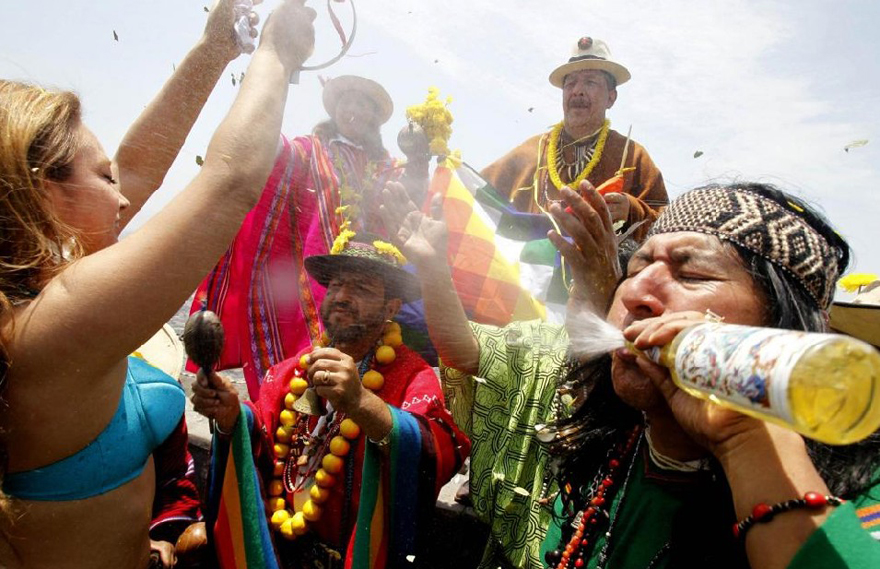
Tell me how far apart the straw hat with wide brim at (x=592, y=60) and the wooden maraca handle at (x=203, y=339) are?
3.25 m

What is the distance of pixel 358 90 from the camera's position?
505 centimetres

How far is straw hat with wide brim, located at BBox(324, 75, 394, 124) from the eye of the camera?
5.05m

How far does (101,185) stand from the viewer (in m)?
1.58

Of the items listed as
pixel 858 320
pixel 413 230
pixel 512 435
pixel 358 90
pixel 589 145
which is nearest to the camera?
pixel 858 320

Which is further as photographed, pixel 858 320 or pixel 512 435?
pixel 512 435

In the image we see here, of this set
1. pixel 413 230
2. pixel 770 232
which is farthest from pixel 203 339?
pixel 770 232

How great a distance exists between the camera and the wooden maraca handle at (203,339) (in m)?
2.56

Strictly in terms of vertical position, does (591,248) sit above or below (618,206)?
below

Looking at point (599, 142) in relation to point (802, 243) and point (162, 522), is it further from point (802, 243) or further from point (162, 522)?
point (162, 522)

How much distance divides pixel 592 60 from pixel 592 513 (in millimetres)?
3542

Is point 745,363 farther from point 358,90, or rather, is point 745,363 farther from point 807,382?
point 358,90

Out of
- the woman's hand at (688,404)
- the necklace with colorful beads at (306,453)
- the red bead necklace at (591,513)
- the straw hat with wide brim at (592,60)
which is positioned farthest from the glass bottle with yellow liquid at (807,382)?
the straw hat with wide brim at (592,60)

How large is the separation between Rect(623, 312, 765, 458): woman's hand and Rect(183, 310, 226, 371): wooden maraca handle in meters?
1.99

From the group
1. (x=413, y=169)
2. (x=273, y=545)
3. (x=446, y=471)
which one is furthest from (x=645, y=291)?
(x=413, y=169)
